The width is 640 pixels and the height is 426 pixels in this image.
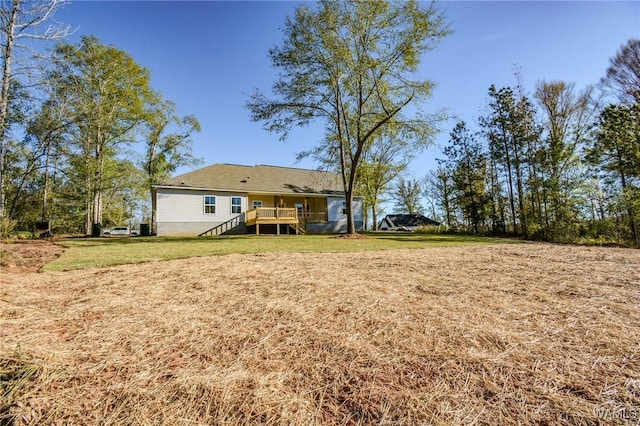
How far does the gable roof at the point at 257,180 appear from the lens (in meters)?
18.3

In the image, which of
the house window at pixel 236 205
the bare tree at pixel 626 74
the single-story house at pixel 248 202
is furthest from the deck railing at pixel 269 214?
the bare tree at pixel 626 74

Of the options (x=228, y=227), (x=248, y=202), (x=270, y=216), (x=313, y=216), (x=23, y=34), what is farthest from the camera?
(x=313, y=216)

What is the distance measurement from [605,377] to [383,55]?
1385 centimetres

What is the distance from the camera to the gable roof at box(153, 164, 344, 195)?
18.3 metres

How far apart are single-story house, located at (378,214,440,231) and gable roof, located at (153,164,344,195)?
15.1 metres

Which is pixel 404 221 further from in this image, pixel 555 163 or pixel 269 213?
pixel 269 213

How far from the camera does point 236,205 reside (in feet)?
63.2

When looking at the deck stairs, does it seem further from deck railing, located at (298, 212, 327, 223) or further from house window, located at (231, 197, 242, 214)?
deck railing, located at (298, 212, 327, 223)

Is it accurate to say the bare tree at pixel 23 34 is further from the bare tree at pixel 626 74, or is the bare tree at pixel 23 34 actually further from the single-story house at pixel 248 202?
the bare tree at pixel 626 74

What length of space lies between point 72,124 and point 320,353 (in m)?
13.9

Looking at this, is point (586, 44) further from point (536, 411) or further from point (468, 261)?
point (536, 411)

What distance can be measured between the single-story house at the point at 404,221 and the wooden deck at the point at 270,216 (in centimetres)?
2027

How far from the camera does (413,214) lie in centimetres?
3850

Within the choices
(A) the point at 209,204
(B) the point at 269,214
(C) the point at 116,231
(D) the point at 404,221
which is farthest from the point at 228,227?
(D) the point at 404,221
